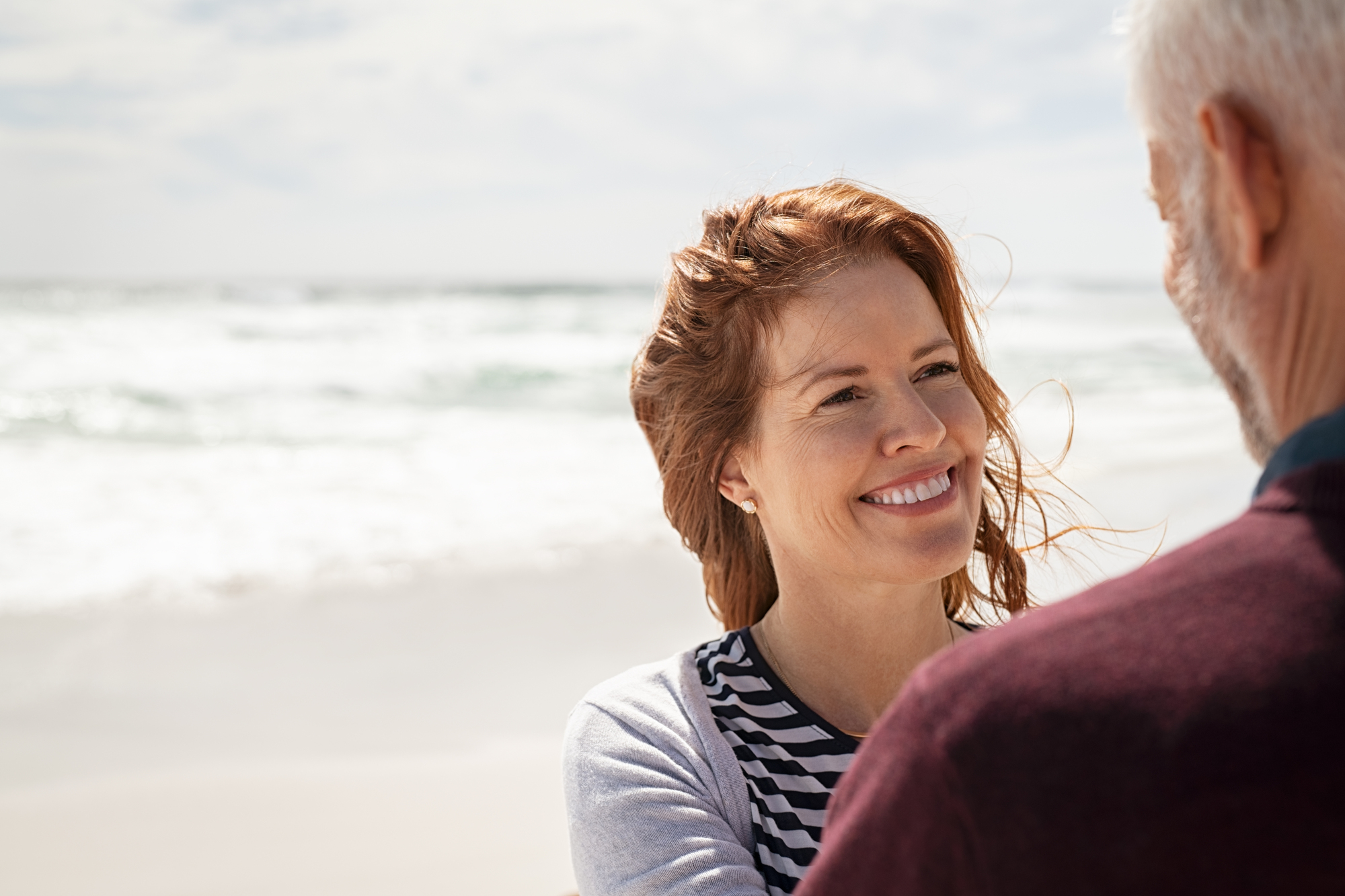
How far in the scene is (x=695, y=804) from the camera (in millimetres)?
1838

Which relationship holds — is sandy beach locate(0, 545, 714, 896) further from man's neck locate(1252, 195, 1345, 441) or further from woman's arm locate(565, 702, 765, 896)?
man's neck locate(1252, 195, 1345, 441)

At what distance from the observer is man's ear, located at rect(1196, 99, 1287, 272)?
86cm

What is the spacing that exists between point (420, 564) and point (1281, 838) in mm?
6393

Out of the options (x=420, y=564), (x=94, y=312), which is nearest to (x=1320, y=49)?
(x=420, y=564)

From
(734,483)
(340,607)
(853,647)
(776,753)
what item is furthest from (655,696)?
(340,607)

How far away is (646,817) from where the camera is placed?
181 cm

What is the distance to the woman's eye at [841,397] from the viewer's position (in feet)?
6.90

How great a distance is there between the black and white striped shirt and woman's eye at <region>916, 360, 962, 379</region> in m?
0.62

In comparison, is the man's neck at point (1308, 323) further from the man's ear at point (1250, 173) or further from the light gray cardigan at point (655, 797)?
the light gray cardigan at point (655, 797)

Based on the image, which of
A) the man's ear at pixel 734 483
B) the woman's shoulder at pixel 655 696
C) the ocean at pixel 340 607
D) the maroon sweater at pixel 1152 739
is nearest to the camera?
the maroon sweater at pixel 1152 739

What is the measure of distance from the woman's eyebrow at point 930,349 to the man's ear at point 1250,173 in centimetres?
123

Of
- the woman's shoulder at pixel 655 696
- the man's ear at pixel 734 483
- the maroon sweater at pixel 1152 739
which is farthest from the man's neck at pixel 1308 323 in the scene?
the man's ear at pixel 734 483

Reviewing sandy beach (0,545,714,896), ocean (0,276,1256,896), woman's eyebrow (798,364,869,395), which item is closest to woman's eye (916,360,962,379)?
woman's eyebrow (798,364,869,395)

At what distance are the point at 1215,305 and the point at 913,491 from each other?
1.12m
